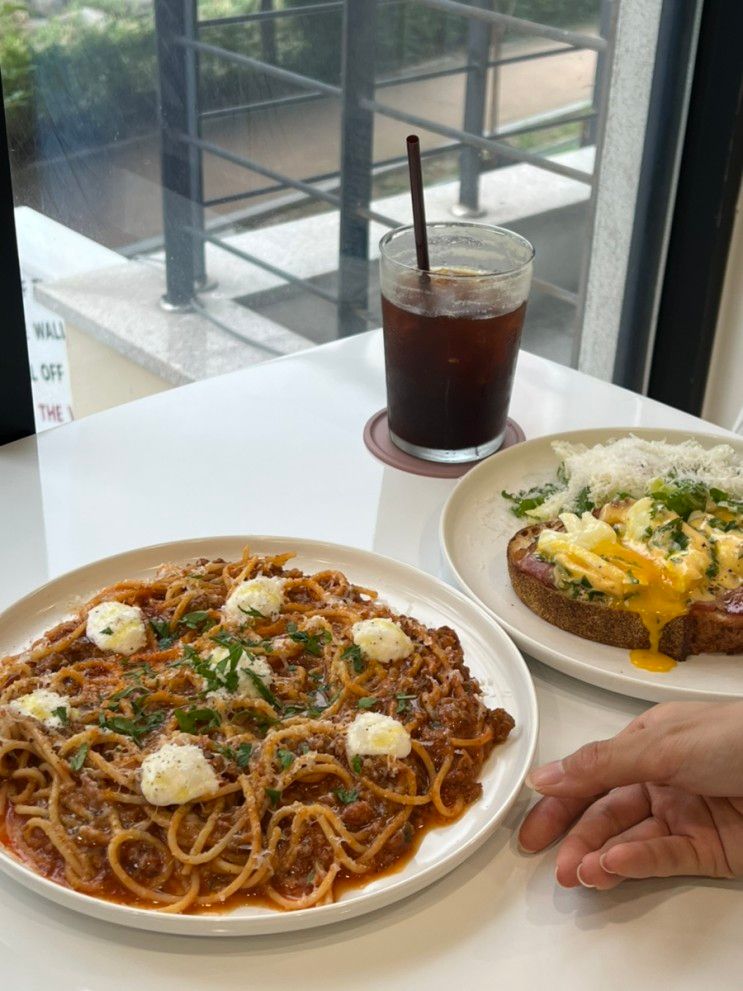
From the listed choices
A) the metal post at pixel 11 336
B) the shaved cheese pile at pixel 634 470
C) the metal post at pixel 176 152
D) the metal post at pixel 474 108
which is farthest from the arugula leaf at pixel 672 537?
the metal post at pixel 474 108

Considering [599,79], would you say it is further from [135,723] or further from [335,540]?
[135,723]

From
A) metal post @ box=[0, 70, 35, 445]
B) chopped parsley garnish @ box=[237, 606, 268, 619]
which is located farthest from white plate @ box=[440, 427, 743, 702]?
metal post @ box=[0, 70, 35, 445]

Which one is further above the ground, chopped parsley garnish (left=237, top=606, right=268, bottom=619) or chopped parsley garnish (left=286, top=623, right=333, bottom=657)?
chopped parsley garnish (left=237, top=606, right=268, bottom=619)

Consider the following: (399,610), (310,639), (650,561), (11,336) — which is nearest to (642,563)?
(650,561)

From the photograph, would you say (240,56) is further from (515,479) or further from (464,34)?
(515,479)

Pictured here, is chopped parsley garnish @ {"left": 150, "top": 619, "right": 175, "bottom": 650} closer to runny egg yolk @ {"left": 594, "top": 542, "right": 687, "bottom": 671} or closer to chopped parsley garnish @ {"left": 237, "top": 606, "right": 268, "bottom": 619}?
chopped parsley garnish @ {"left": 237, "top": 606, "right": 268, "bottom": 619}

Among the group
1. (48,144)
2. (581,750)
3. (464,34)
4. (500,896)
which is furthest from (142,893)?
(464,34)

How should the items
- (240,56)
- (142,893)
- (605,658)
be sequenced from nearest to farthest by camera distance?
(142,893) < (605,658) < (240,56)
